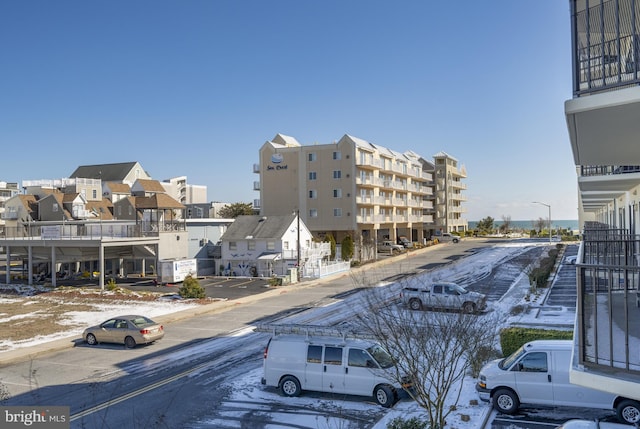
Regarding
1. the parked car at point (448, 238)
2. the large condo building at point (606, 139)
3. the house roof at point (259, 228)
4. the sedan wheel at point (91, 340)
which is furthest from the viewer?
the parked car at point (448, 238)

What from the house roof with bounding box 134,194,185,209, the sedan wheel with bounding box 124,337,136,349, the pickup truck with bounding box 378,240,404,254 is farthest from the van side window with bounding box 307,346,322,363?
the pickup truck with bounding box 378,240,404,254

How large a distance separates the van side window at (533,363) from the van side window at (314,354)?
5.26 metres

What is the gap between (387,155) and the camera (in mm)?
69750

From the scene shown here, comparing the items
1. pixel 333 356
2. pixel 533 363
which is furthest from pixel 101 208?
pixel 533 363

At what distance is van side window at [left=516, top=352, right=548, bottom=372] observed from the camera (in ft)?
40.3

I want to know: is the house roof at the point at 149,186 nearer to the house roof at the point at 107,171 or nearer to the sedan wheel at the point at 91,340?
the house roof at the point at 107,171

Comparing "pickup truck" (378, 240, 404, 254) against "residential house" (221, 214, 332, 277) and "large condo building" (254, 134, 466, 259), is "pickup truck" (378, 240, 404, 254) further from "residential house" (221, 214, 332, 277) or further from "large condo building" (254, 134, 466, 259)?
"residential house" (221, 214, 332, 277)

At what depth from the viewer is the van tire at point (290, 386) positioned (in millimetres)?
14172

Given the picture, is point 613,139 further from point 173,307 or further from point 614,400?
point 173,307

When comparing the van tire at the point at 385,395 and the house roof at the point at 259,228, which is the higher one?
the house roof at the point at 259,228

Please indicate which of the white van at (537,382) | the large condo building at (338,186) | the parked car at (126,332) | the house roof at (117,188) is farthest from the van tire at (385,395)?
the house roof at (117,188)

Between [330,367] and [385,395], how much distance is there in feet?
5.56

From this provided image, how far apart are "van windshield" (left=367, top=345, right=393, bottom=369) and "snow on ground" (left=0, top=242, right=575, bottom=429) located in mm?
1083

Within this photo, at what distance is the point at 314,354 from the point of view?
46.5 ft
